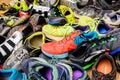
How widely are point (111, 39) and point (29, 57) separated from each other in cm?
57

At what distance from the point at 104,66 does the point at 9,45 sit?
2.34ft

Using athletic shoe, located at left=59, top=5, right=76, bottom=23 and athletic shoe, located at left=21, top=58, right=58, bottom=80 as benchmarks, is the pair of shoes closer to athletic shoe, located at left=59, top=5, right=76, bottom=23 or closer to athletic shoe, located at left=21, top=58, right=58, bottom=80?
athletic shoe, located at left=21, top=58, right=58, bottom=80

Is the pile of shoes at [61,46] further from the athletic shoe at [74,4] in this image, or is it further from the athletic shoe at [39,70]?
the athletic shoe at [74,4]

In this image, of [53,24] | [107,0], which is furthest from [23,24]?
[107,0]

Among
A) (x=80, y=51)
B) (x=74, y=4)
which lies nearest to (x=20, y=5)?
(x=74, y=4)

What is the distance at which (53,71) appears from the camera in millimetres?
1489

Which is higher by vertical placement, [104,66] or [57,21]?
[57,21]

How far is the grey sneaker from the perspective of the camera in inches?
71.1

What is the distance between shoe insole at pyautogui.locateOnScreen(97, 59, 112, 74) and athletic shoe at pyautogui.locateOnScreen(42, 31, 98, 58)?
223 mm

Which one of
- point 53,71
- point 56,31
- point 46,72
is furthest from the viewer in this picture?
point 56,31

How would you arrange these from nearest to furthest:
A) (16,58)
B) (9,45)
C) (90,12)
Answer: (16,58)
(9,45)
(90,12)

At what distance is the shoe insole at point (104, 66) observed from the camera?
165cm

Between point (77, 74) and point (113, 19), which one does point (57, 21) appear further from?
point (77, 74)

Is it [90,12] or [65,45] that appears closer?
[65,45]
